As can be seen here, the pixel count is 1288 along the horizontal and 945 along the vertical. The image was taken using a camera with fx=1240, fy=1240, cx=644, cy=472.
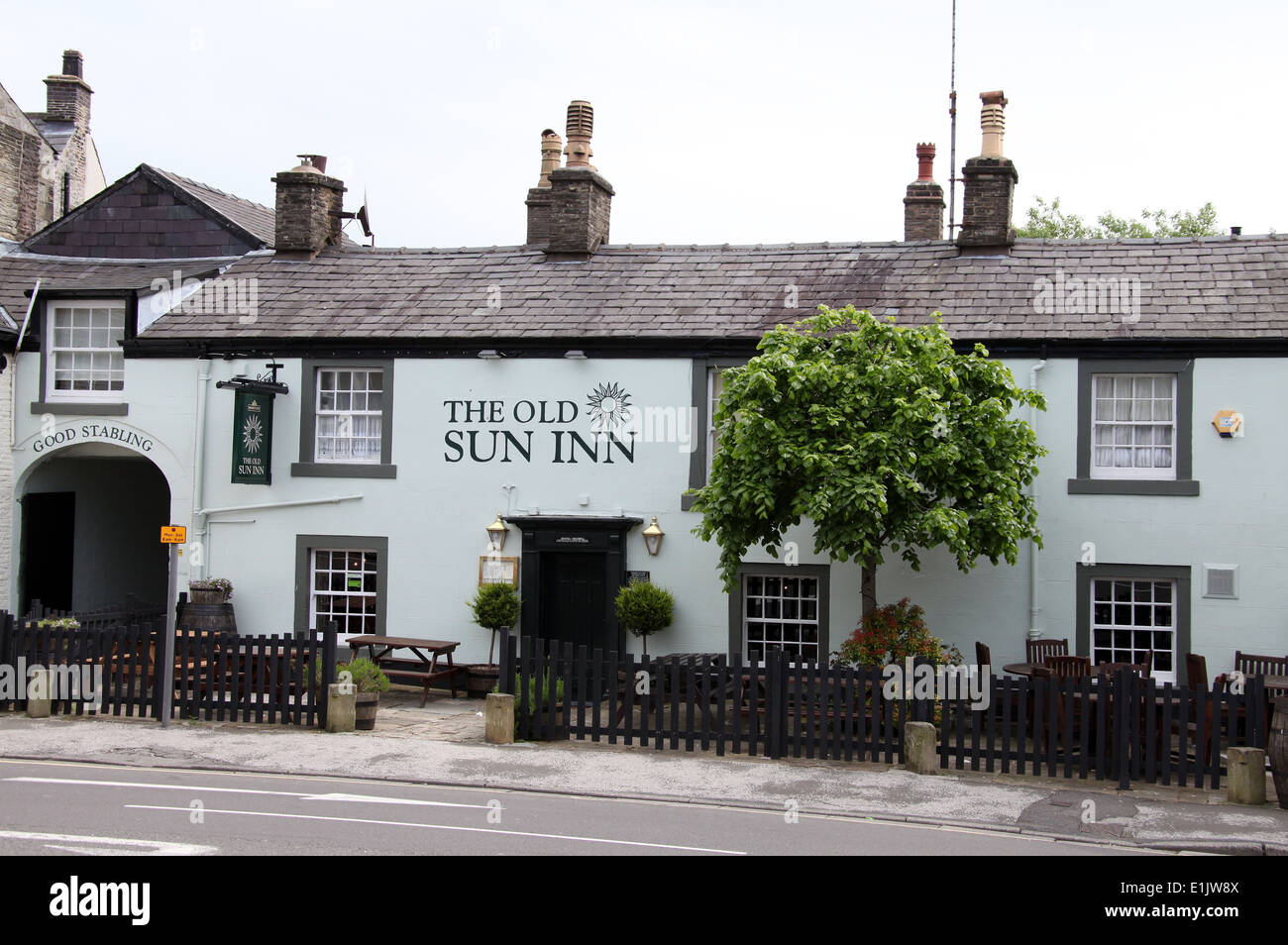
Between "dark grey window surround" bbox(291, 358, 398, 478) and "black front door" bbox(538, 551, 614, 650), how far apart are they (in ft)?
9.45

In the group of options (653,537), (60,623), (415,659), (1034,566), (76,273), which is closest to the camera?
(1034,566)

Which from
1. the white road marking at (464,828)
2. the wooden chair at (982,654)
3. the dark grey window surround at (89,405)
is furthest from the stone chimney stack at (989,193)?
the dark grey window surround at (89,405)

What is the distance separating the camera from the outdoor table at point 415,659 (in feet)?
56.7

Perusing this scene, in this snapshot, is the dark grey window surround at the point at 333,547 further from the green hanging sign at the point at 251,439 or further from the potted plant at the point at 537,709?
the potted plant at the point at 537,709

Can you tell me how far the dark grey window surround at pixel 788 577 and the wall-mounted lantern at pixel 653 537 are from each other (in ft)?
4.08

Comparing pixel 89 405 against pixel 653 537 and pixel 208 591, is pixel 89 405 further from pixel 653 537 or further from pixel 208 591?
pixel 653 537

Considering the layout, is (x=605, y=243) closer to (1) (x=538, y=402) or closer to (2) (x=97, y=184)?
(1) (x=538, y=402)

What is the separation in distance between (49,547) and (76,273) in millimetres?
4632

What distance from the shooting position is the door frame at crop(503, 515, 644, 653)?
18.0 m

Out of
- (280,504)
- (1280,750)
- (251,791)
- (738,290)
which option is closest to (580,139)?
(738,290)

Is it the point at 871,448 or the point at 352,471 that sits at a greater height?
the point at 871,448

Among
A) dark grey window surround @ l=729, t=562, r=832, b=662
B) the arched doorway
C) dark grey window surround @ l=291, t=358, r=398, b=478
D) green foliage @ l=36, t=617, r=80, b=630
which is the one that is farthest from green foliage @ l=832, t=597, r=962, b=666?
the arched doorway

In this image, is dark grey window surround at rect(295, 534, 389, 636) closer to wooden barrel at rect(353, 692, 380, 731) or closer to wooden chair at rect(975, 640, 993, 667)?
wooden barrel at rect(353, 692, 380, 731)

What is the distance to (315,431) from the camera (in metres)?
19.1
